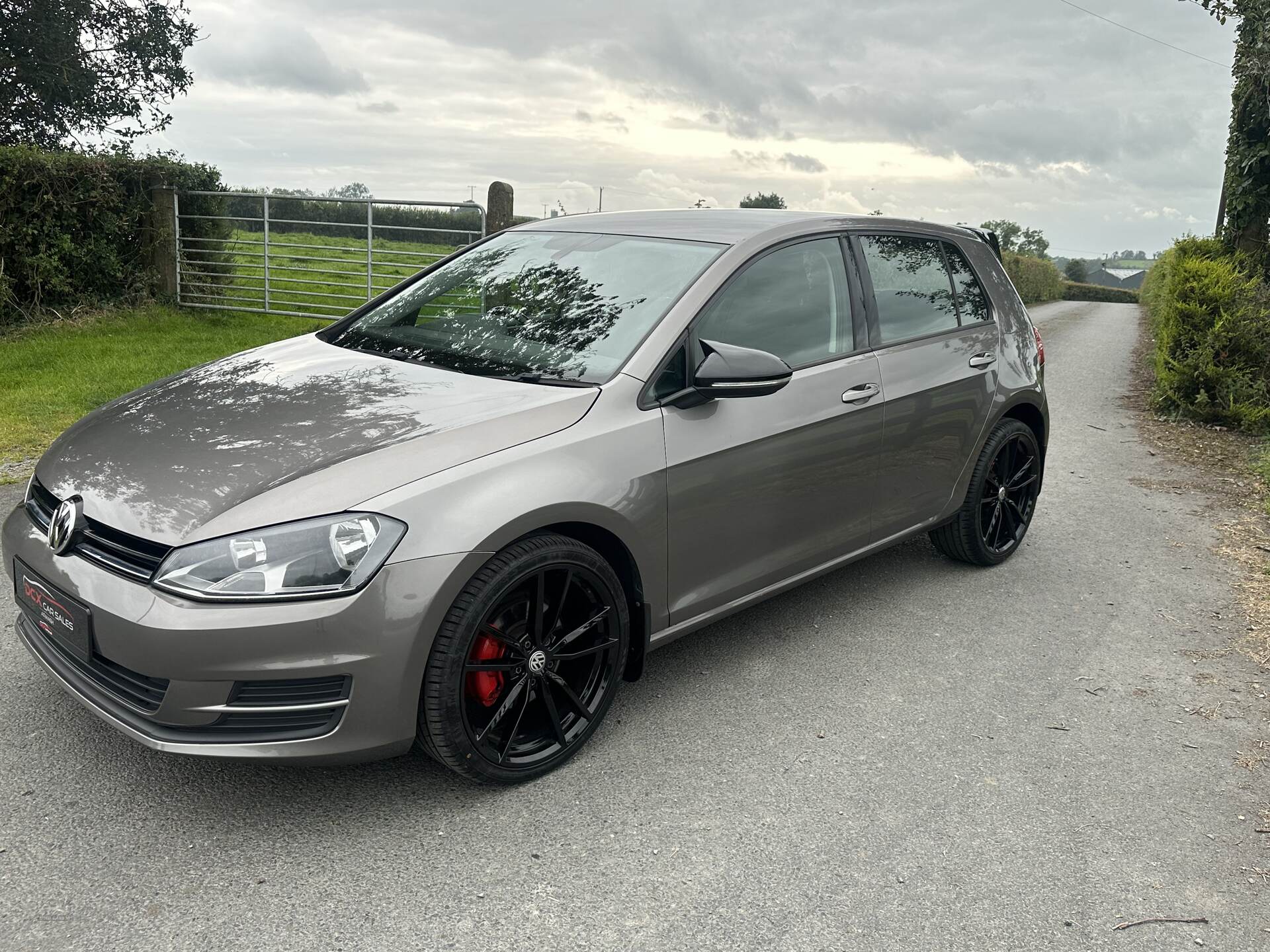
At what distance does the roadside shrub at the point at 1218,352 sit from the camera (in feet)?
31.9

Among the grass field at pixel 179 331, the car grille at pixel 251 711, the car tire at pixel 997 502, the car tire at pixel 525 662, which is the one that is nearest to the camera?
the car grille at pixel 251 711

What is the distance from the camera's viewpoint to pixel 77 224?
12.3 m

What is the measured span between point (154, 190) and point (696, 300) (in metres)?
12.2

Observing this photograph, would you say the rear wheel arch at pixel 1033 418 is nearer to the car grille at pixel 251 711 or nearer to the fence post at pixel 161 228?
the car grille at pixel 251 711

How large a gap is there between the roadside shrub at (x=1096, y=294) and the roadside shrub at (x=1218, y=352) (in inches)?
1808

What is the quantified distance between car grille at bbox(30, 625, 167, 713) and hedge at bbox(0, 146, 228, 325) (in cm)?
1046

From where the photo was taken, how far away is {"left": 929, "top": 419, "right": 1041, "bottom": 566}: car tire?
5047 millimetres

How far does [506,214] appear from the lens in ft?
41.2

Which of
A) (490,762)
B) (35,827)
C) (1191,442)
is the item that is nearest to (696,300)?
(490,762)

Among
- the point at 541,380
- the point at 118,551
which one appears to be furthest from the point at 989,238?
the point at 118,551

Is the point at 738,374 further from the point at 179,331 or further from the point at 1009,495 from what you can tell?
the point at 179,331

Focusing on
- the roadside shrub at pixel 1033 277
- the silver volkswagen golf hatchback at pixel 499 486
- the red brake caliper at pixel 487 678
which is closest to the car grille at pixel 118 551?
the silver volkswagen golf hatchback at pixel 499 486

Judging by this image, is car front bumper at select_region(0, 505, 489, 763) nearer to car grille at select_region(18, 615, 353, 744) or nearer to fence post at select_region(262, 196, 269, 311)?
car grille at select_region(18, 615, 353, 744)

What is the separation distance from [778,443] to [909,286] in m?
1.34
